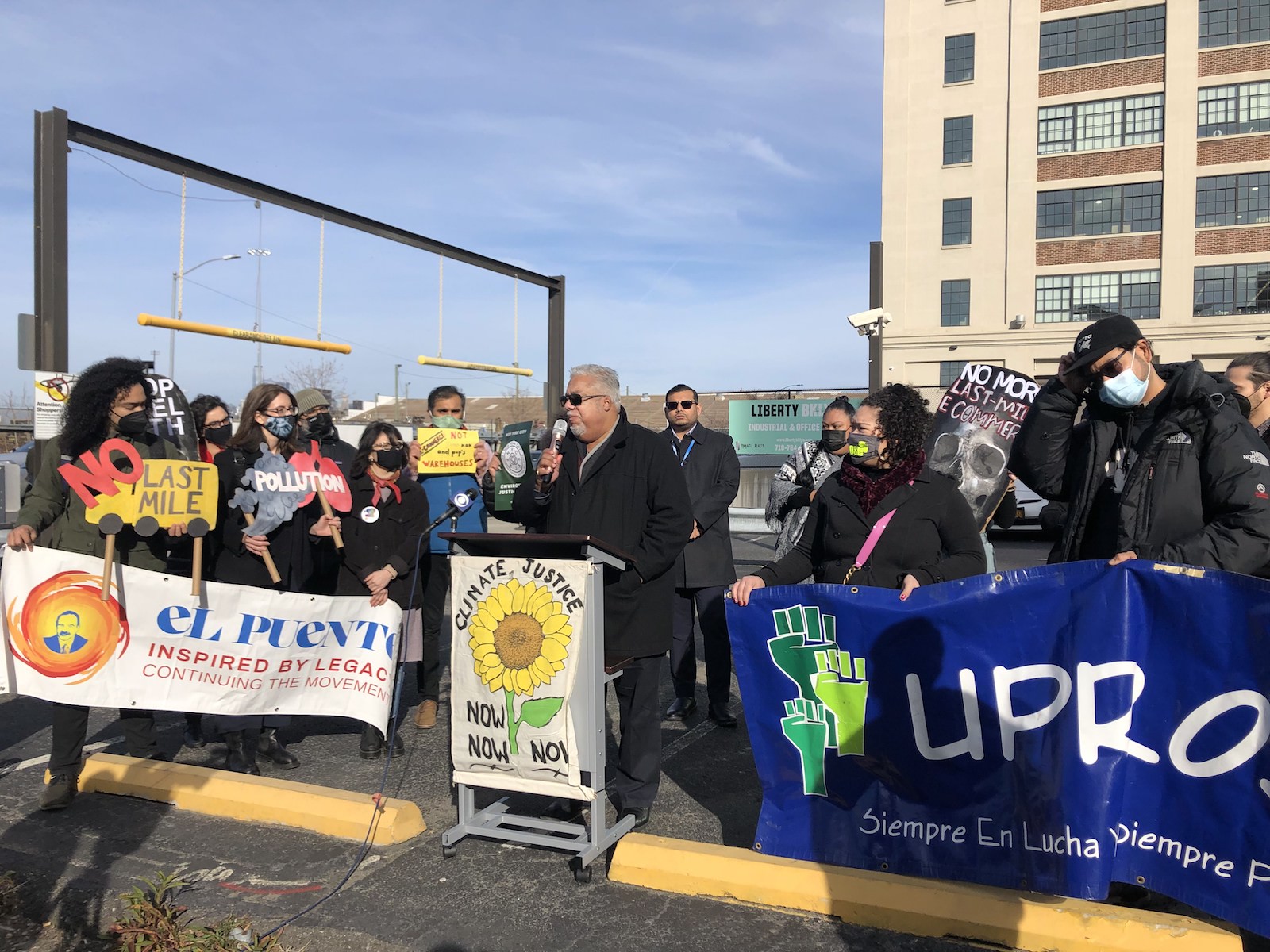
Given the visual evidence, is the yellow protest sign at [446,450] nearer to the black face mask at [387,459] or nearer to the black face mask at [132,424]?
the black face mask at [387,459]

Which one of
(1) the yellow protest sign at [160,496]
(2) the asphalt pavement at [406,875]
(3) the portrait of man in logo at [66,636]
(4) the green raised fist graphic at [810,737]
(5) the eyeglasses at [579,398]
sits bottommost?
(2) the asphalt pavement at [406,875]

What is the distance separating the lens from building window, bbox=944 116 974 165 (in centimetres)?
4034

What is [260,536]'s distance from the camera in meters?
5.65

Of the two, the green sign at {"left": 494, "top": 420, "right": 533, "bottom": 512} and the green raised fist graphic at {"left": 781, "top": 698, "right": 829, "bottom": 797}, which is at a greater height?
the green sign at {"left": 494, "top": 420, "right": 533, "bottom": 512}

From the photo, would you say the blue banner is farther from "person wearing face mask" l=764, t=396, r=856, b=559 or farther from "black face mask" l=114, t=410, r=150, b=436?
"black face mask" l=114, t=410, r=150, b=436

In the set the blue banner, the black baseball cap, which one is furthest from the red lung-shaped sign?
the black baseball cap

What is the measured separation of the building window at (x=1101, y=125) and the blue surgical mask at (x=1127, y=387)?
132 feet

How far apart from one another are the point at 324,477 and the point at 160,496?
88 cm

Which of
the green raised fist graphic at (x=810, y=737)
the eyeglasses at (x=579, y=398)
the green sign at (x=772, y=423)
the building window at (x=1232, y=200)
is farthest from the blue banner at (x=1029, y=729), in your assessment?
the building window at (x=1232, y=200)

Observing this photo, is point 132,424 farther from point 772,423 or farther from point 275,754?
point 772,423

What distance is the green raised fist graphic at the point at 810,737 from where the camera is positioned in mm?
3955

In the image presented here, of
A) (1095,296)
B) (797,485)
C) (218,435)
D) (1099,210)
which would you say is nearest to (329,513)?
(218,435)

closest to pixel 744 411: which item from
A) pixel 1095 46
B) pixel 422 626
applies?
pixel 422 626

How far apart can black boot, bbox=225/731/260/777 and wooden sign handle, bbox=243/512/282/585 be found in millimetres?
877
